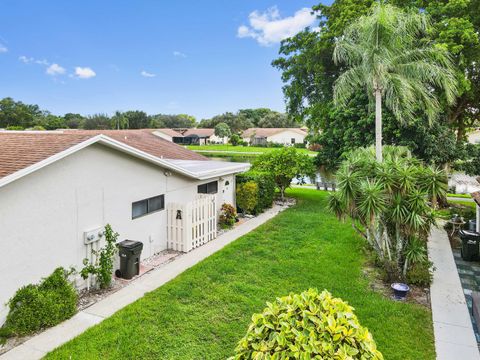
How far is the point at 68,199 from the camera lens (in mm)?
7652

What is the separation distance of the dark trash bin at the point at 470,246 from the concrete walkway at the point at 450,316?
0.47 metres

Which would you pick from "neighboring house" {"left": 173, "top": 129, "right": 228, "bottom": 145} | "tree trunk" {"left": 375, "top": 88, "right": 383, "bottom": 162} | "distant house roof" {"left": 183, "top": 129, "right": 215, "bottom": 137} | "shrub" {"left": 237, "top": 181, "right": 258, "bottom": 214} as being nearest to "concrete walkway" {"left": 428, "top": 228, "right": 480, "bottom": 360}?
"tree trunk" {"left": 375, "top": 88, "right": 383, "bottom": 162}

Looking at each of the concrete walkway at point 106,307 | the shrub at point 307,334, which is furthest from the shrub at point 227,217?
the shrub at point 307,334

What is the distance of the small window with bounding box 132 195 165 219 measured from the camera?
32.4 feet

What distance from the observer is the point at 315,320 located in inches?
138

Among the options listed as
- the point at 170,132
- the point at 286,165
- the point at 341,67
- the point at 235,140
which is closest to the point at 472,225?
the point at 286,165

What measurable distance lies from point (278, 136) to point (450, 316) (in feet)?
239

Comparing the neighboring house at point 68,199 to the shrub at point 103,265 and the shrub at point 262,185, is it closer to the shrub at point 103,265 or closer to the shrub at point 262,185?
the shrub at point 103,265

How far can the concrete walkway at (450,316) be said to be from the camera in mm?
6029

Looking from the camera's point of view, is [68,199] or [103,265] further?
[103,265]

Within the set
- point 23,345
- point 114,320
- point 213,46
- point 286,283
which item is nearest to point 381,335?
point 286,283

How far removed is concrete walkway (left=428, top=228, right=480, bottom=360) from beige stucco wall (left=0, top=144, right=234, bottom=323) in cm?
780

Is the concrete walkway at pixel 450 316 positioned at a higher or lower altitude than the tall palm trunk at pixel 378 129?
lower

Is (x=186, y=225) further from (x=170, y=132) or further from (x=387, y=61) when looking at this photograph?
(x=170, y=132)
